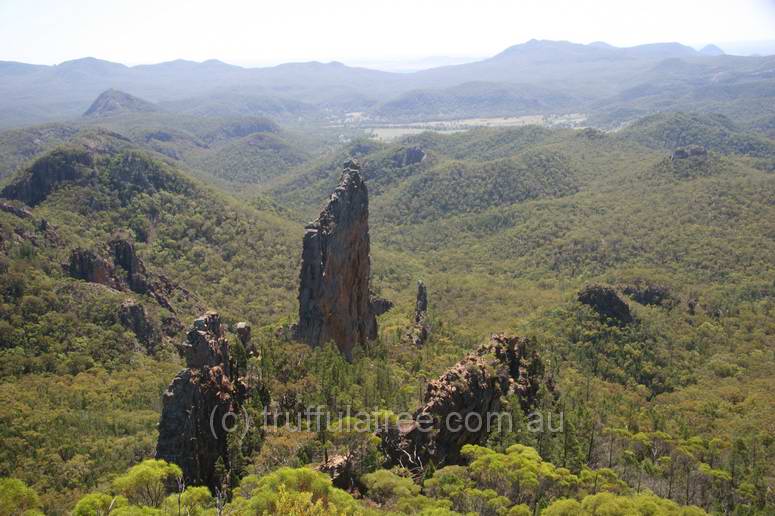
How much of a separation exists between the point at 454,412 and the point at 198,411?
19.7 meters

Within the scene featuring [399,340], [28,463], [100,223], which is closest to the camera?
[28,463]

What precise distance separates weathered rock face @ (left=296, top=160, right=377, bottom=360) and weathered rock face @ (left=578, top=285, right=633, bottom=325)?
3810 centimetres

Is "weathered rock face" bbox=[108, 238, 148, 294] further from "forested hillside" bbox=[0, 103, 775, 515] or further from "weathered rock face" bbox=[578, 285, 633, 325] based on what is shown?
"weathered rock face" bbox=[578, 285, 633, 325]

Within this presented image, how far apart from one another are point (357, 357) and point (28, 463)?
3302 cm

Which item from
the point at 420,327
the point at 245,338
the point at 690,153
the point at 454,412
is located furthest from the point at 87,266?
the point at 690,153

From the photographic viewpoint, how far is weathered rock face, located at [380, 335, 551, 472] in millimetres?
45625

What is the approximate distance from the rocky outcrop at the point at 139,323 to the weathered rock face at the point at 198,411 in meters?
43.3

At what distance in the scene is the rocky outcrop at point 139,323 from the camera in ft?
283

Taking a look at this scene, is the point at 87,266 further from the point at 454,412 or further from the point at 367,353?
the point at 454,412

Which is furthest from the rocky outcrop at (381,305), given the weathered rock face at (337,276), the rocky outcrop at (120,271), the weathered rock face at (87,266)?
the weathered rock face at (87,266)

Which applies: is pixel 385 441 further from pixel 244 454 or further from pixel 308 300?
pixel 308 300

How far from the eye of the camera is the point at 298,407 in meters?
50.2

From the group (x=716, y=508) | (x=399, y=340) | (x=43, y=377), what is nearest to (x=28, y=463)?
(x=43, y=377)

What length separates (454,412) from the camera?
4825 cm
